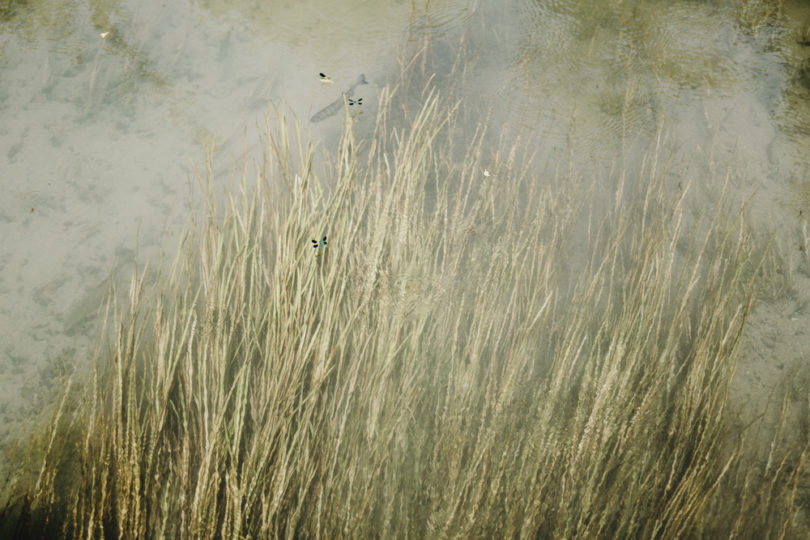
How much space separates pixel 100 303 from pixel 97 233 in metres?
0.26

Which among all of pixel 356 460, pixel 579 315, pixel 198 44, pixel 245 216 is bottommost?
pixel 356 460

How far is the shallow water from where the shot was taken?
136cm

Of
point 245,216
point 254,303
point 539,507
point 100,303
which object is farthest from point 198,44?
point 539,507

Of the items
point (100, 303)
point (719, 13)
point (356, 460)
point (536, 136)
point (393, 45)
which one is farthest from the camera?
point (719, 13)

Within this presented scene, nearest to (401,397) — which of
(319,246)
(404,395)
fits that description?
(404,395)

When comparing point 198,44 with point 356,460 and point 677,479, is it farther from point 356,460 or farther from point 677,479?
point 677,479

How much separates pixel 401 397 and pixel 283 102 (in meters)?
1.22

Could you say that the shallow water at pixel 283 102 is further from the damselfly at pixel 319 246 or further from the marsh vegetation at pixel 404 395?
the damselfly at pixel 319 246

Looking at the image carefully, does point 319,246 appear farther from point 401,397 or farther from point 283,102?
point 283,102

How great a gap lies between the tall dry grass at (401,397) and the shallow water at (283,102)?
0.24 m

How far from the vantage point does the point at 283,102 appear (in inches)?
63.2

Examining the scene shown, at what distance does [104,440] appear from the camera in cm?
103

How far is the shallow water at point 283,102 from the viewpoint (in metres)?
1.36

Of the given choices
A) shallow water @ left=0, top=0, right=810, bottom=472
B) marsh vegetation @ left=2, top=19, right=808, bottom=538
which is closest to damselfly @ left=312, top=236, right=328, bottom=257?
marsh vegetation @ left=2, top=19, right=808, bottom=538
